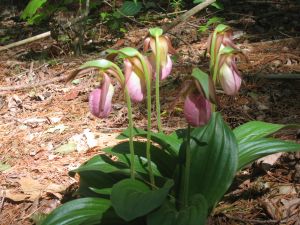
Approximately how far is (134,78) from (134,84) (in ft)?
→ 0.07

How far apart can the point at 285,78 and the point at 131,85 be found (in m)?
1.69

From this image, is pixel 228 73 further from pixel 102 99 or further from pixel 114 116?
pixel 114 116

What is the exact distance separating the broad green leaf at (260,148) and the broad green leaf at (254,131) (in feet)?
0.27

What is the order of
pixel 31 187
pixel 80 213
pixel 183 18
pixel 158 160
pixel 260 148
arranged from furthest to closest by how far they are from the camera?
1. pixel 183 18
2. pixel 31 187
3. pixel 158 160
4. pixel 260 148
5. pixel 80 213

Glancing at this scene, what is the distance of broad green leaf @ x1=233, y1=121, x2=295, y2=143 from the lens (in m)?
1.91

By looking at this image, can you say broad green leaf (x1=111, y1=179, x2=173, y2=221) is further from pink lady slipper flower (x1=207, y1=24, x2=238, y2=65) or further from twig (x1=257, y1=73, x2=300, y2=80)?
twig (x1=257, y1=73, x2=300, y2=80)

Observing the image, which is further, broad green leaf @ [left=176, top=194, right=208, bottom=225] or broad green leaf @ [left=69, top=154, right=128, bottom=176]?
broad green leaf @ [left=69, top=154, right=128, bottom=176]

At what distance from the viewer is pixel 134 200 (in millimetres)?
1461

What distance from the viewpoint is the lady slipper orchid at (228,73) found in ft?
5.34

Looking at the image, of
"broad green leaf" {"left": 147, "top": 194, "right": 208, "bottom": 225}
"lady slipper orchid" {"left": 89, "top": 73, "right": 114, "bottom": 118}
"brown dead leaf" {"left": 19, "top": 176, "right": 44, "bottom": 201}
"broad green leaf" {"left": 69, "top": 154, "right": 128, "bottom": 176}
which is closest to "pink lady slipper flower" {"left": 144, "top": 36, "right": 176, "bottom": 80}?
"lady slipper orchid" {"left": 89, "top": 73, "right": 114, "bottom": 118}

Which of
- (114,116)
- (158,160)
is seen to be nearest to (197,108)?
(158,160)

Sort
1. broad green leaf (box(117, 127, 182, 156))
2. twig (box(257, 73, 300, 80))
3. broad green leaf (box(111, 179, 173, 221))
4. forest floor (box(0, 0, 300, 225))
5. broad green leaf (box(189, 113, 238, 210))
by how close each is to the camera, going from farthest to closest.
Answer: twig (box(257, 73, 300, 80)) → forest floor (box(0, 0, 300, 225)) → broad green leaf (box(117, 127, 182, 156)) → broad green leaf (box(189, 113, 238, 210)) → broad green leaf (box(111, 179, 173, 221))

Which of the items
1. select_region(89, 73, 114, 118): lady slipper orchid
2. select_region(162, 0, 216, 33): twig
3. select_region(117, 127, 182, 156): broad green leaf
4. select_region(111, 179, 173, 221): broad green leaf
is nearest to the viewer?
select_region(111, 179, 173, 221): broad green leaf

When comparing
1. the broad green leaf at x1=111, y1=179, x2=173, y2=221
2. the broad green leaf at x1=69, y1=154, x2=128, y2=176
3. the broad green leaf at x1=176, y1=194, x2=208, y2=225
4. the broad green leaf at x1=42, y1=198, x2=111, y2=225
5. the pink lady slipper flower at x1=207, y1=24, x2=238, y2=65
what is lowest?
the broad green leaf at x1=42, y1=198, x2=111, y2=225
